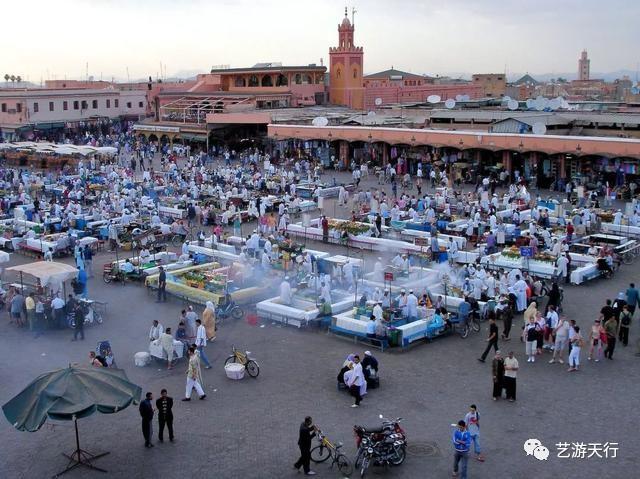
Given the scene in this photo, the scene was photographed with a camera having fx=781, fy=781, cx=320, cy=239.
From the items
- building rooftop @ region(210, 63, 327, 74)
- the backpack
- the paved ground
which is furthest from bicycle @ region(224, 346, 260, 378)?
building rooftop @ region(210, 63, 327, 74)

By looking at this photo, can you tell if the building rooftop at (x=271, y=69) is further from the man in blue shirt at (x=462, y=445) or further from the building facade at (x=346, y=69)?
the man in blue shirt at (x=462, y=445)

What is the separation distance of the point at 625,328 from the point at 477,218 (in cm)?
1053

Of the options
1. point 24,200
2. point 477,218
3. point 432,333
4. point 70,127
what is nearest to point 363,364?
point 432,333

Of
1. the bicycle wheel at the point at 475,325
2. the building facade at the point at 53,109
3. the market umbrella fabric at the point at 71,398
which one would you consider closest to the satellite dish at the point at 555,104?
A: the bicycle wheel at the point at 475,325

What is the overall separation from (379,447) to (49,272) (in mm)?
10126

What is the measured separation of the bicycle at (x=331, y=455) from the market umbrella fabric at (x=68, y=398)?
8.29 ft

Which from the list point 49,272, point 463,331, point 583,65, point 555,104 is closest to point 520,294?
point 463,331

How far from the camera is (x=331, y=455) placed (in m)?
10.5

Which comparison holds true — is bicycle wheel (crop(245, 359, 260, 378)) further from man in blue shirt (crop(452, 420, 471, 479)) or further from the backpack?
the backpack

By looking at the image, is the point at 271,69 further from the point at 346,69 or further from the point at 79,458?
the point at 79,458

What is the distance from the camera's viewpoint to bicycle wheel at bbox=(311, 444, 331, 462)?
34.4 ft

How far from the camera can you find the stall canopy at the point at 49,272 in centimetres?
1722

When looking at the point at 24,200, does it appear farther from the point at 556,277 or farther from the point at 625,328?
the point at 625,328

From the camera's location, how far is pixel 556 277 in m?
19.6
